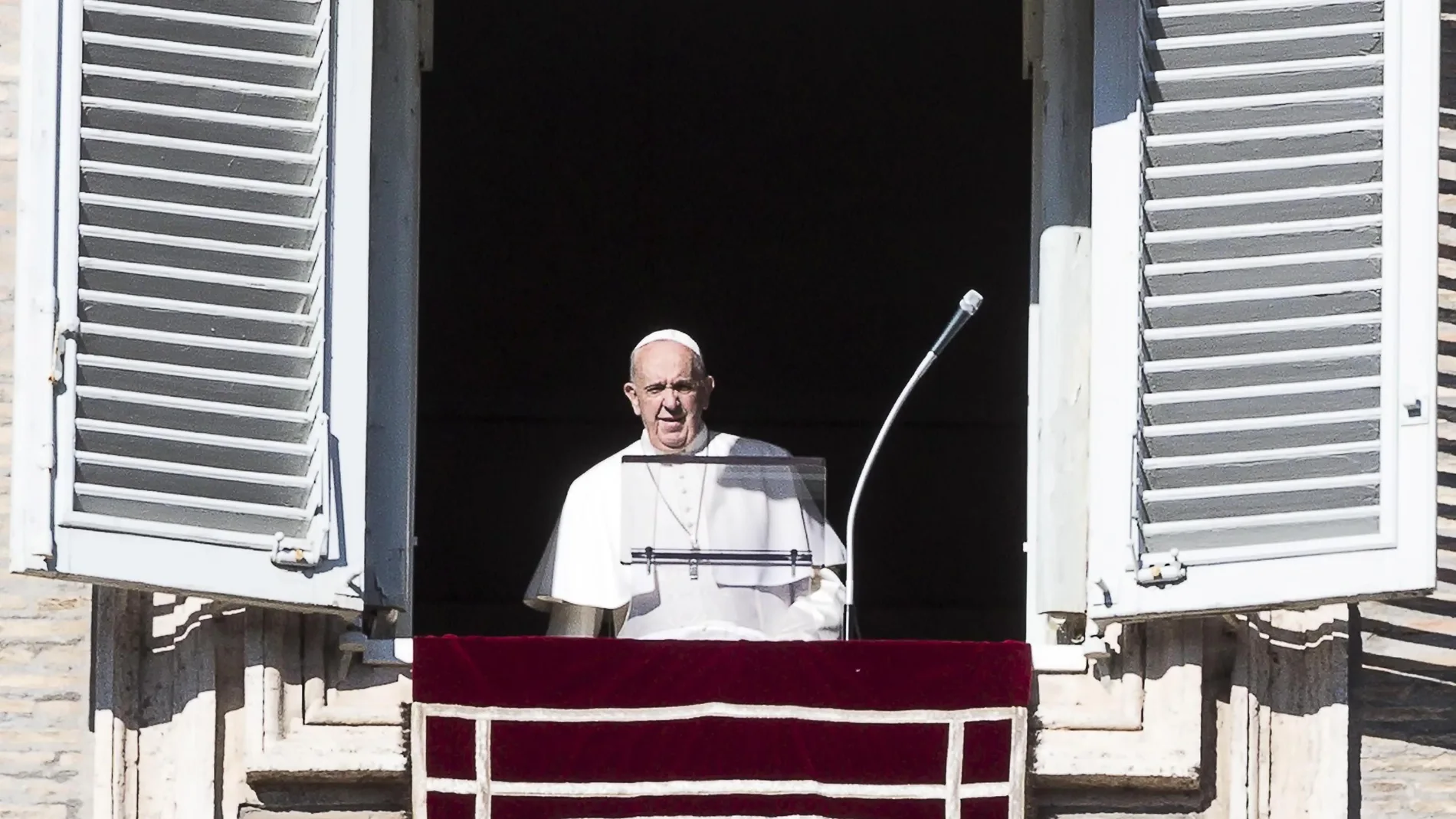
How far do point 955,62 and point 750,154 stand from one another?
777 mm

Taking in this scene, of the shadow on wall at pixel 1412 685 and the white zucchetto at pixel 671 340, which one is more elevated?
the white zucchetto at pixel 671 340

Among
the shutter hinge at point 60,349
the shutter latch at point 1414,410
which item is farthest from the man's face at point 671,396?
the shutter latch at point 1414,410

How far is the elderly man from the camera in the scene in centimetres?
675

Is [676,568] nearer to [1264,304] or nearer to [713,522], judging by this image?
[713,522]

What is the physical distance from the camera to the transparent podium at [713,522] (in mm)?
6695

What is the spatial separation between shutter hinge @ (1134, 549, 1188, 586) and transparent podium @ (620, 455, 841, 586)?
0.69m

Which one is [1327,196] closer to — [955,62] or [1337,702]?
[1337,702]

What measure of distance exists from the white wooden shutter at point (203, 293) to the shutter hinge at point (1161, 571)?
1.42 meters

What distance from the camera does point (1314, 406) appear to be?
255 inches

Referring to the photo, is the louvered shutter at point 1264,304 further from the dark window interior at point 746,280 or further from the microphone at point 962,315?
the dark window interior at point 746,280

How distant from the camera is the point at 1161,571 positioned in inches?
251

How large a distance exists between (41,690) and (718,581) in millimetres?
1297

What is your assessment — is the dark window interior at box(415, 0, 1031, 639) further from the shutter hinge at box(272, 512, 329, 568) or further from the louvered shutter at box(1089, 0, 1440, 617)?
the shutter hinge at box(272, 512, 329, 568)

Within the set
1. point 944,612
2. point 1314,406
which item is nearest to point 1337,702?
point 1314,406
